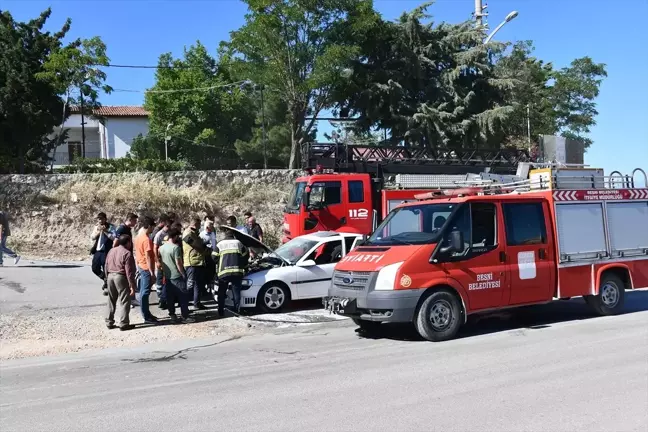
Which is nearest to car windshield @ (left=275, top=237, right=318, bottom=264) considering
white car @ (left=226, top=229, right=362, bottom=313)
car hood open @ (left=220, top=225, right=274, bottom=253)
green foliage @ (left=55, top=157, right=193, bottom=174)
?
white car @ (left=226, top=229, right=362, bottom=313)

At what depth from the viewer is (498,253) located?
9.04m

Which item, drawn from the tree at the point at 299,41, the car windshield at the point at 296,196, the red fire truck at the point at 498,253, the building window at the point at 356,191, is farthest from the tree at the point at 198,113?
the red fire truck at the point at 498,253

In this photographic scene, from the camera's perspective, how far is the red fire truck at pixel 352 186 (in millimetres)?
15539

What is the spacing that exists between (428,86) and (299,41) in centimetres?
698

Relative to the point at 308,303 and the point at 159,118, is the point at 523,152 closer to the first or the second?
the point at 308,303

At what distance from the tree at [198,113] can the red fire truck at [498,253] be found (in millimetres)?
32581

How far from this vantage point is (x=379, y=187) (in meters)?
16.6

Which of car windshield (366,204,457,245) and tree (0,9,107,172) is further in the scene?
tree (0,9,107,172)

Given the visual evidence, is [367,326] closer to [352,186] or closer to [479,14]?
[352,186]

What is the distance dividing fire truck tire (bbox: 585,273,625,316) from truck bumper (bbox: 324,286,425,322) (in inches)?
153

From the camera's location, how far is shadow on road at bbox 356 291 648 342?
9.20m

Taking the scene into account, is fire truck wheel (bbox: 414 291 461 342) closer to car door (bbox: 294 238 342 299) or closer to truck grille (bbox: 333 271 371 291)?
truck grille (bbox: 333 271 371 291)

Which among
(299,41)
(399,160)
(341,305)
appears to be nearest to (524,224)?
(341,305)

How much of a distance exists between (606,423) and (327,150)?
14.3m
